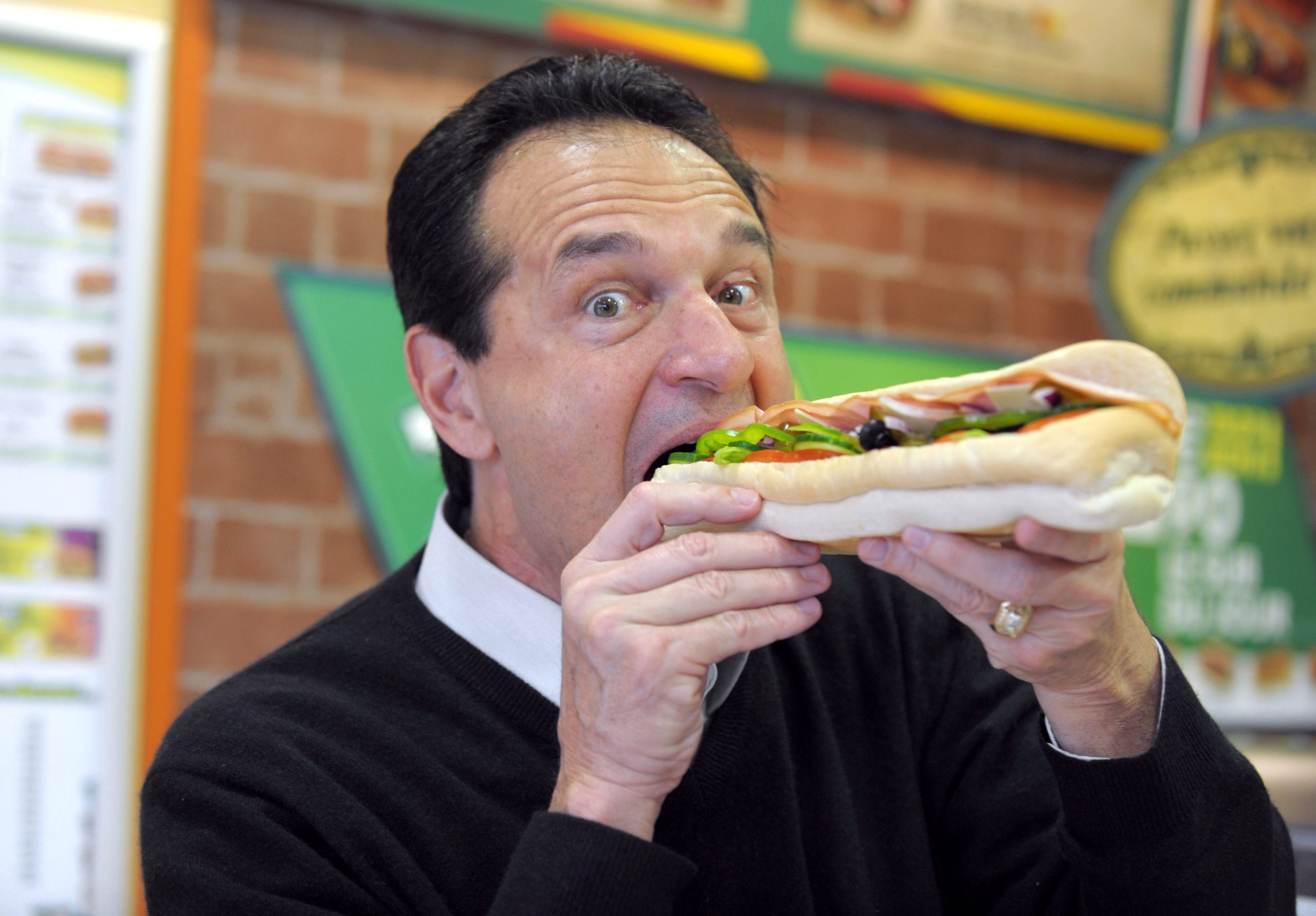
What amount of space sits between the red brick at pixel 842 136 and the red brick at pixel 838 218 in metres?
0.09

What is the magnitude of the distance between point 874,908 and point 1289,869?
54 cm

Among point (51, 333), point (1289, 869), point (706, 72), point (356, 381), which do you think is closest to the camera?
point (1289, 869)

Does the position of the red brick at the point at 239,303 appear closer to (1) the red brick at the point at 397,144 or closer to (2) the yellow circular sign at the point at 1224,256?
(1) the red brick at the point at 397,144

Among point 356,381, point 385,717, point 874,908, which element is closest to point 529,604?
point 385,717

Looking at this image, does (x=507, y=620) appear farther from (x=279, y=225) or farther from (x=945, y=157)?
(x=945, y=157)

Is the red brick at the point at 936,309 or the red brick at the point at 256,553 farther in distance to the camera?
the red brick at the point at 936,309

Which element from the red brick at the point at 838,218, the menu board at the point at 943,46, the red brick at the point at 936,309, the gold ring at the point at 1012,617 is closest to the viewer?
the gold ring at the point at 1012,617

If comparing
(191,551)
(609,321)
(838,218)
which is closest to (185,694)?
(191,551)

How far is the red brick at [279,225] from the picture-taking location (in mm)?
2850

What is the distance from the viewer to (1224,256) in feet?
11.1

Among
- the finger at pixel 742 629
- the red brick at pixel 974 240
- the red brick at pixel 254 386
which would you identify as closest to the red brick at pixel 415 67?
the red brick at pixel 254 386

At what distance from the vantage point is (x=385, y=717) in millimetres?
1640

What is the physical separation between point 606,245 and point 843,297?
1828 millimetres

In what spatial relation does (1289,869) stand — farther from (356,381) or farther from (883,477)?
(356,381)
